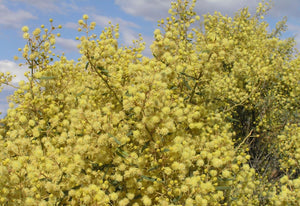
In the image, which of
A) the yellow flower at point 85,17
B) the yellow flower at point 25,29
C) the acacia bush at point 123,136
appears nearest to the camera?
the acacia bush at point 123,136

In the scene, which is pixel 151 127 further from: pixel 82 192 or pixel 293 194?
pixel 293 194

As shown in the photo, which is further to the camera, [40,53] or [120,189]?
[40,53]

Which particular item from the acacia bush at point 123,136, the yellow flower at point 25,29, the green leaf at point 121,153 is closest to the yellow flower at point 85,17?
the acacia bush at point 123,136

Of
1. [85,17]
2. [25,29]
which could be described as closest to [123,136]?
[85,17]

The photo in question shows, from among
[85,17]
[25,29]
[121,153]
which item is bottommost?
[121,153]

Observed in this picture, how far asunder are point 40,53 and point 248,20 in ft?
34.8

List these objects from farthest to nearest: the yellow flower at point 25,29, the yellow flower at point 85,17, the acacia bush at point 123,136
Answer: the yellow flower at point 25,29 → the yellow flower at point 85,17 → the acacia bush at point 123,136

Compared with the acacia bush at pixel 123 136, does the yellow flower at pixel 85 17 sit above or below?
above

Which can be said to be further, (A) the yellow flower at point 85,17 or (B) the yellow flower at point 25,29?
(B) the yellow flower at point 25,29

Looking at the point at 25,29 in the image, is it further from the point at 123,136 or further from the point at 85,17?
the point at 123,136

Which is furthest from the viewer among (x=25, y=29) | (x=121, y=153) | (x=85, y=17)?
(x=25, y=29)

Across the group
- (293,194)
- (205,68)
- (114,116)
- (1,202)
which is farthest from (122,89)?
(293,194)

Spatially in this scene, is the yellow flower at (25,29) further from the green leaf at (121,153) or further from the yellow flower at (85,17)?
the green leaf at (121,153)

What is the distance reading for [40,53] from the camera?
392 centimetres
